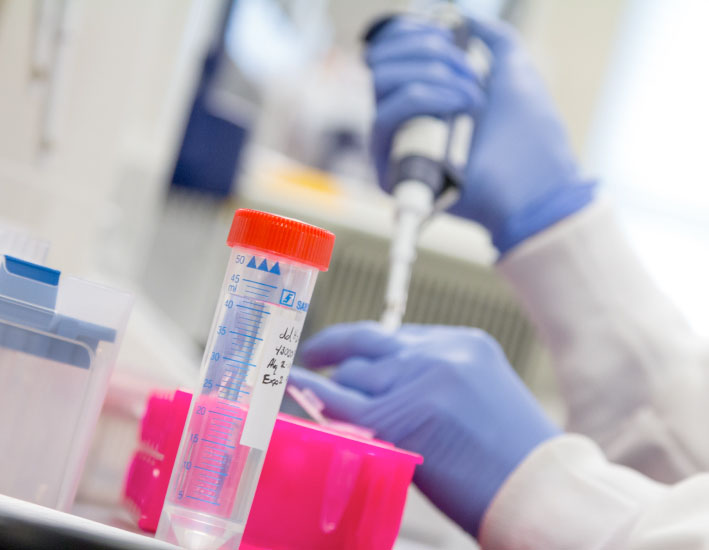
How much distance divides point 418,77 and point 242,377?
A: 0.77m

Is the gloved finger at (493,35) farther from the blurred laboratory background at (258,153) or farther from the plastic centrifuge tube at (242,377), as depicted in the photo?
the plastic centrifuge tube at (242,377)

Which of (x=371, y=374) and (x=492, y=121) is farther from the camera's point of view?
(x=492, y=121)

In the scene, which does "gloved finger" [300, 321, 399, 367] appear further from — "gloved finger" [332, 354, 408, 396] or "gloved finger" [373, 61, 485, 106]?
"gloved finger" [373, 61, 485, 106]

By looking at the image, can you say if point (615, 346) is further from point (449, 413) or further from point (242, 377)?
point (242, 377)

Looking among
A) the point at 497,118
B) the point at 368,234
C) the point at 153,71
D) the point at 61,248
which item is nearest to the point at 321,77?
the point at 368,234

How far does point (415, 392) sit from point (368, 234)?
1.25 meters

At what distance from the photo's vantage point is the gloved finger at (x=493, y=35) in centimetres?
132

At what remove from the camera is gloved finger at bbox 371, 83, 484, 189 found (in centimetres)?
110

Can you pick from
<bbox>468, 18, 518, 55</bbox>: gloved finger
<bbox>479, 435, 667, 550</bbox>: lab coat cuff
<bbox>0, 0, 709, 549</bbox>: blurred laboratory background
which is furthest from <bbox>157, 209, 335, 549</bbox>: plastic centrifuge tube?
<bbox>468, 18, 518, 55</bbox>: gloved finger

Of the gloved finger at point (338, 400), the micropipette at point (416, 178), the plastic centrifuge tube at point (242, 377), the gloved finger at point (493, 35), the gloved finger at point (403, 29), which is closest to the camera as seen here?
the plastic centrifuge tube at point (242, 377)

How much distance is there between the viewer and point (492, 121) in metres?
1.27

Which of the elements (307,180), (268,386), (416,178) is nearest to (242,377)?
(268,386)

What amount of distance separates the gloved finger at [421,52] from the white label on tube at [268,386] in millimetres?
808

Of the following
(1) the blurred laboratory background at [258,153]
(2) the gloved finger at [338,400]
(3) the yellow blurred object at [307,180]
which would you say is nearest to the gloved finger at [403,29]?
(1) the blurred laboratory background at [258,153]
